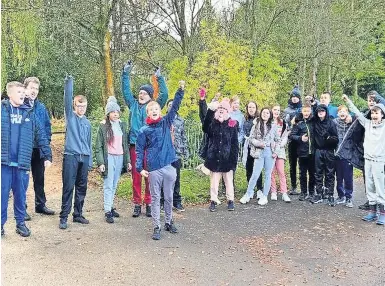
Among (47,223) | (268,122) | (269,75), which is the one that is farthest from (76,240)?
(269,75)

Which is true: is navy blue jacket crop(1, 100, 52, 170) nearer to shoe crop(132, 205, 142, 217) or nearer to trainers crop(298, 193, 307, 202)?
shoe crop(132, 205, 142, 217)

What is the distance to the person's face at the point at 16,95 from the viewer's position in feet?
18.5

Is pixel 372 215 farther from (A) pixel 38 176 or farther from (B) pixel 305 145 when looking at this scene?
(A) pixel 38 176

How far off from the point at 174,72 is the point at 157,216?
7.45 metres

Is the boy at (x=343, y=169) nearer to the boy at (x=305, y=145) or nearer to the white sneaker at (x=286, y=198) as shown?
the boy at (x=305, y=145)

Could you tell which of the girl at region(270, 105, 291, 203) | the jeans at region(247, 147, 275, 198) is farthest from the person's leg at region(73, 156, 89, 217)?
the girl at region(270, 105, 291, 203)

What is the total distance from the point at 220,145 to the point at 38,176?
2.99m

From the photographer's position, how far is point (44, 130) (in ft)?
21.9

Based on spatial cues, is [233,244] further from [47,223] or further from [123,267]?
[47,223]

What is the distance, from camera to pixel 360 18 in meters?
20.9

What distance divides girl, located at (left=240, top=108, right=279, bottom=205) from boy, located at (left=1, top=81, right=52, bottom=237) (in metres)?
3.97

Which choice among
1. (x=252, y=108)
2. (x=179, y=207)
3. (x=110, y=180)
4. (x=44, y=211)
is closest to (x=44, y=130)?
(x=110, y=180)

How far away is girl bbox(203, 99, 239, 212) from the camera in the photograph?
25.2ft

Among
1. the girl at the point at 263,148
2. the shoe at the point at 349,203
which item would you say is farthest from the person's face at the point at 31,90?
the shoe at the point at 349,203
